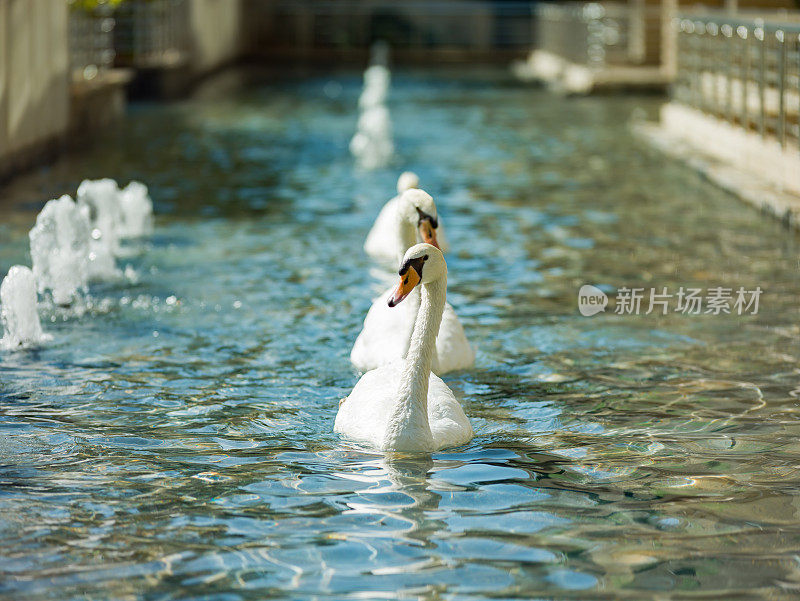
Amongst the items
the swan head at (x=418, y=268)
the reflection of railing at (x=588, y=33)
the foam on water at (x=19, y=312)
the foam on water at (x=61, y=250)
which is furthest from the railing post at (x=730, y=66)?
the reflection of railing at (x=588, y=33)

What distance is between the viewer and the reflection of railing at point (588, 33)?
98.4 feet

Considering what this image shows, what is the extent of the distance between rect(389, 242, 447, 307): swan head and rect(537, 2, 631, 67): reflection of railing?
23.8 metres

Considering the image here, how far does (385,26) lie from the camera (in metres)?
42.5

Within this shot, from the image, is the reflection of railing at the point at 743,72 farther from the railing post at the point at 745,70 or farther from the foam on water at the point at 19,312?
the foam on water at the point at 19,312

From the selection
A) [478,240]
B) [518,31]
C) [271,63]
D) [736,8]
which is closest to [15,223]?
[478,240]

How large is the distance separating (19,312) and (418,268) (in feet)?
10.9

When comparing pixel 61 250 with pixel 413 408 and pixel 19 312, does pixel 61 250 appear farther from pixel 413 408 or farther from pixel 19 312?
pixel 413 408

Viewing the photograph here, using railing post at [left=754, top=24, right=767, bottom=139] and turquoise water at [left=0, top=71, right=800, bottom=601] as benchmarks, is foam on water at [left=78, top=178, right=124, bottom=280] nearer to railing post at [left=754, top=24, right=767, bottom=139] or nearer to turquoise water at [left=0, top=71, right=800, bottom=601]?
turquoise water at [left=0, top=71, right=800, bottom=601]

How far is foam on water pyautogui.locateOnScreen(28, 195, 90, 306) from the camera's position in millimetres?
10336

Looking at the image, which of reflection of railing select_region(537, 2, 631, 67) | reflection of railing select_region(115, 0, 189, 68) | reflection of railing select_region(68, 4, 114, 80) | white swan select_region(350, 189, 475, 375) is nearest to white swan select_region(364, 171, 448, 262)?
white swan select_region(350, 189, 475, 375)

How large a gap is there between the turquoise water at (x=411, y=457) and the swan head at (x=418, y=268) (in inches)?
34.5

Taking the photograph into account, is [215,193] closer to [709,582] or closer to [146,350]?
[146,350]

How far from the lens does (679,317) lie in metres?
9.70

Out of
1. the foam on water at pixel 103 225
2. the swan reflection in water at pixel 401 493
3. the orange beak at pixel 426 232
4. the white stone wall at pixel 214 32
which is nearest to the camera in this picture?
the swan reflection in water at pixel 401 493
